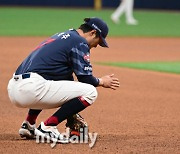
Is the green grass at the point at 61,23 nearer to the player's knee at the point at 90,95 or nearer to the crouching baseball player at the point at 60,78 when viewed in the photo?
the crouching baseball player at the point at 60,78

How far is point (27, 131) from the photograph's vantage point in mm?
6066

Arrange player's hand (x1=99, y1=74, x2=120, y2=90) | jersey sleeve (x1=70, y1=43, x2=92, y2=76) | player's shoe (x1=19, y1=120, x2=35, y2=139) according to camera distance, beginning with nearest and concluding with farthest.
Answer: jersey sleeve (x1=70, y1=43, x2=92, y2=76)
player's hand (x1=99, y1=74, x2=120, y2=90)
player's shoe (x1=19, y1=120, x2=35, y2=139)

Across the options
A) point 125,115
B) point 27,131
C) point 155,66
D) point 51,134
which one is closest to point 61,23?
point 155,66

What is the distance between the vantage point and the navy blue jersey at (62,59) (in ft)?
18.8

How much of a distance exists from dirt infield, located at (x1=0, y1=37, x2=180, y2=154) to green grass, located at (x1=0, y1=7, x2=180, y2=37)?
5.14 metres

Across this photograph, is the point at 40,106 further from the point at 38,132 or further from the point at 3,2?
the point at 3,2

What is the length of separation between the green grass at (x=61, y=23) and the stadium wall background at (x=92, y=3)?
793mm

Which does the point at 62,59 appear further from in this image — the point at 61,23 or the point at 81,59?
the point at 61,23

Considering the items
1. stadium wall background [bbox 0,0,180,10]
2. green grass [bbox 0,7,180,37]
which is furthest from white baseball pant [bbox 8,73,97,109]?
stadium wall background [bbox 0,0,180,10]

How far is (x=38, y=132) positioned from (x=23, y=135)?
24 centimetres

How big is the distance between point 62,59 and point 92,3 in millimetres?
23466

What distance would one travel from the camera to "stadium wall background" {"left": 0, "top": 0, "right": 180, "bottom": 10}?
94.1ft

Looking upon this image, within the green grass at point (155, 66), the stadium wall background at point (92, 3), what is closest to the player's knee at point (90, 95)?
the green grass at point (155, 66)

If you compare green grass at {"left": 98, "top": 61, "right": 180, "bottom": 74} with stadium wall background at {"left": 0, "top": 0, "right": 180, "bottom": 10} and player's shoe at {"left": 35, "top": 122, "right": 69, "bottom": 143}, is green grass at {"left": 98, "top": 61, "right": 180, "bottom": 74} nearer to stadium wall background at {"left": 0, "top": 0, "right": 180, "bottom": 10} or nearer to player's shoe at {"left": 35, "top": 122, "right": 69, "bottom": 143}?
player's shoe at {"left": 35, "top": 122, "right": 69, "bottom": 143}
